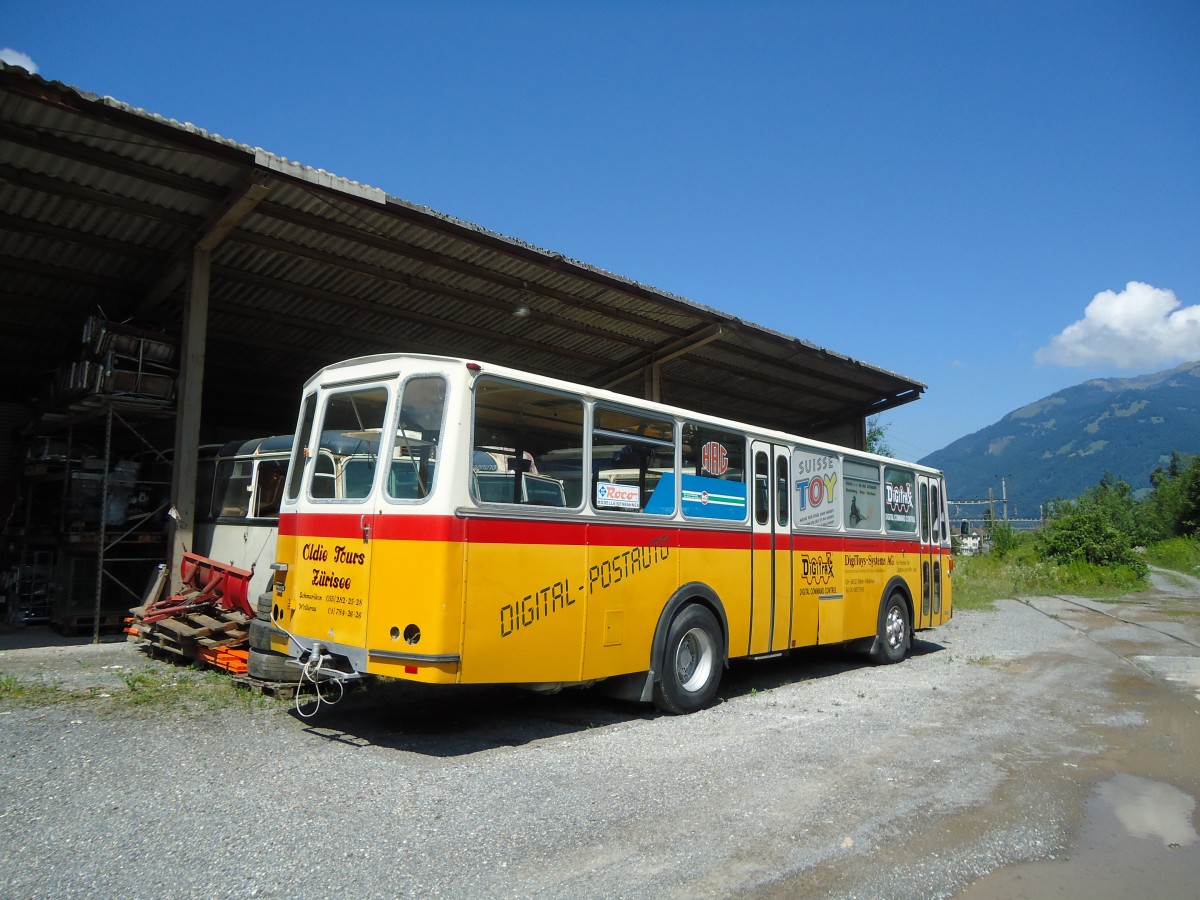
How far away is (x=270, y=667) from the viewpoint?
7.52 meters

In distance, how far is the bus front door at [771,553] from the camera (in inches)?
351

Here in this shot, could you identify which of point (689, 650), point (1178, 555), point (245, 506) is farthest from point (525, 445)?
point (1178, 555)

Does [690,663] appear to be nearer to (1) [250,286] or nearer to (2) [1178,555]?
(1) [250,286]

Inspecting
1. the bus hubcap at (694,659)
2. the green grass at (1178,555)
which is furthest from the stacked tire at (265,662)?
the green grass at (1178,555)

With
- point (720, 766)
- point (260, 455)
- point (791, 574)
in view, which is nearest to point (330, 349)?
point (260, 455)

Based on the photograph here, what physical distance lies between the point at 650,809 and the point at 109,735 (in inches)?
164

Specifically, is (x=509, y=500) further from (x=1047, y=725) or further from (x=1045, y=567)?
(x=1045, y=567)

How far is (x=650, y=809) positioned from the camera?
5.05 meters

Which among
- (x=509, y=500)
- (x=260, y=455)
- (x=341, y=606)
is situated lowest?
(x=341, y=606)

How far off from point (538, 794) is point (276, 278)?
10.3 metres

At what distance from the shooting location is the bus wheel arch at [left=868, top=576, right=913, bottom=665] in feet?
37.6

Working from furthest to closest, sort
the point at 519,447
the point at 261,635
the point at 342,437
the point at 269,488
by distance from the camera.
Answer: the point at 269,488
the point at 261,635
the point at 342,437
the point at 519,447

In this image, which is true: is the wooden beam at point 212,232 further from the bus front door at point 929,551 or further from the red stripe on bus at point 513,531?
the bus front door at point 929,551

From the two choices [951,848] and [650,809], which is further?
[650,809]
